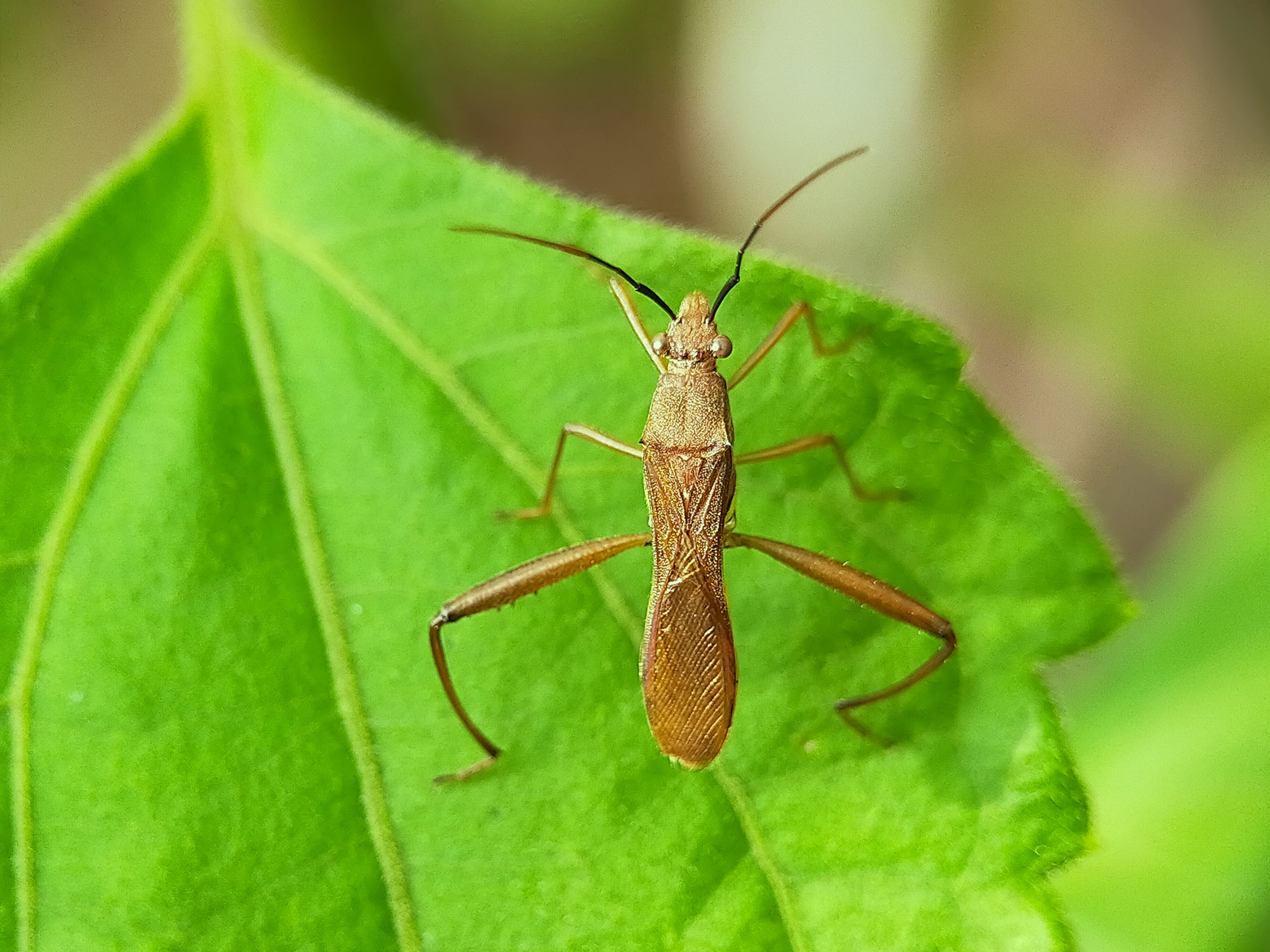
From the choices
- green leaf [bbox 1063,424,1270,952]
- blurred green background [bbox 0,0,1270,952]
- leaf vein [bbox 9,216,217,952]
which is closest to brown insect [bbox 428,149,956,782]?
leaf vein [bbox 9,216,217,952]

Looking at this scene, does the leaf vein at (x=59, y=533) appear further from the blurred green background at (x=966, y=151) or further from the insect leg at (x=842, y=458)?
the blurred green background at (x=966, y=151)

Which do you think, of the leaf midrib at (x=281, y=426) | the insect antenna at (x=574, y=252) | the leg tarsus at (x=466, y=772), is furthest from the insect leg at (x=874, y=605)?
the leaf midrib at (x=281, y=426)

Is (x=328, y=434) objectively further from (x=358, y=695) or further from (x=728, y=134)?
(x=728, y=134)

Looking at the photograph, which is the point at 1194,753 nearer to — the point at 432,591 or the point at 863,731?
the point at 863,731

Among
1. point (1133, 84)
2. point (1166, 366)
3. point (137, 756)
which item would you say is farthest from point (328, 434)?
point (1133, 84)

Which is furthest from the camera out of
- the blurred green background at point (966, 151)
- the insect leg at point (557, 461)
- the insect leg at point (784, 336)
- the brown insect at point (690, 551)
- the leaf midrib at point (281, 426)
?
the blurred green background at point (966, 151)
